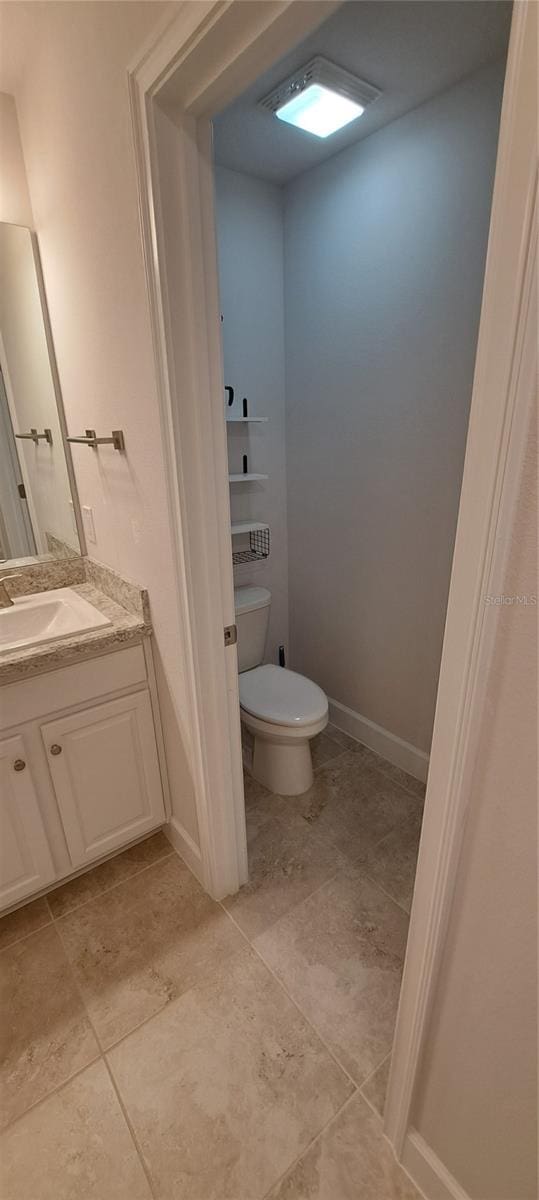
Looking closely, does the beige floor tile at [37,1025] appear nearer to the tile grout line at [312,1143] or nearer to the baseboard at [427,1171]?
the tile grout line at [312,1143]

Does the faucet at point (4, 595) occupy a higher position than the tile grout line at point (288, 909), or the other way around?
the faucet at point (4, 595)

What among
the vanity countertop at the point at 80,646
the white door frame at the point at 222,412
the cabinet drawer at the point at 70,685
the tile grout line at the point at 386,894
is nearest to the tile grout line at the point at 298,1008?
the white door frame at the point at 222,412

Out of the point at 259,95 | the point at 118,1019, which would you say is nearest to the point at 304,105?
the point at 259,95

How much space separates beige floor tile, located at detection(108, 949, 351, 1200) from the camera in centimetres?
106

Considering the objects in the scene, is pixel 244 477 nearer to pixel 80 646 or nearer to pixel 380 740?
pixel 80 646

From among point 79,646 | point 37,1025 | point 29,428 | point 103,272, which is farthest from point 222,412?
point 37,1025

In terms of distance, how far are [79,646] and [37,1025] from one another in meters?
0.97

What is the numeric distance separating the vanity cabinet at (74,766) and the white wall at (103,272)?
92 millimetres

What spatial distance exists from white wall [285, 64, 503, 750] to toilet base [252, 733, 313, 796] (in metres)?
A: 0.44

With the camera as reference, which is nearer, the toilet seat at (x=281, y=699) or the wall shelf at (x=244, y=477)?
the toilet seat at (x=281, y=699)

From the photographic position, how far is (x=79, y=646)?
1.40 metres

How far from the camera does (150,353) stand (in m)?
1.14

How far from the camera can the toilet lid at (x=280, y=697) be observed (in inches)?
75.0
